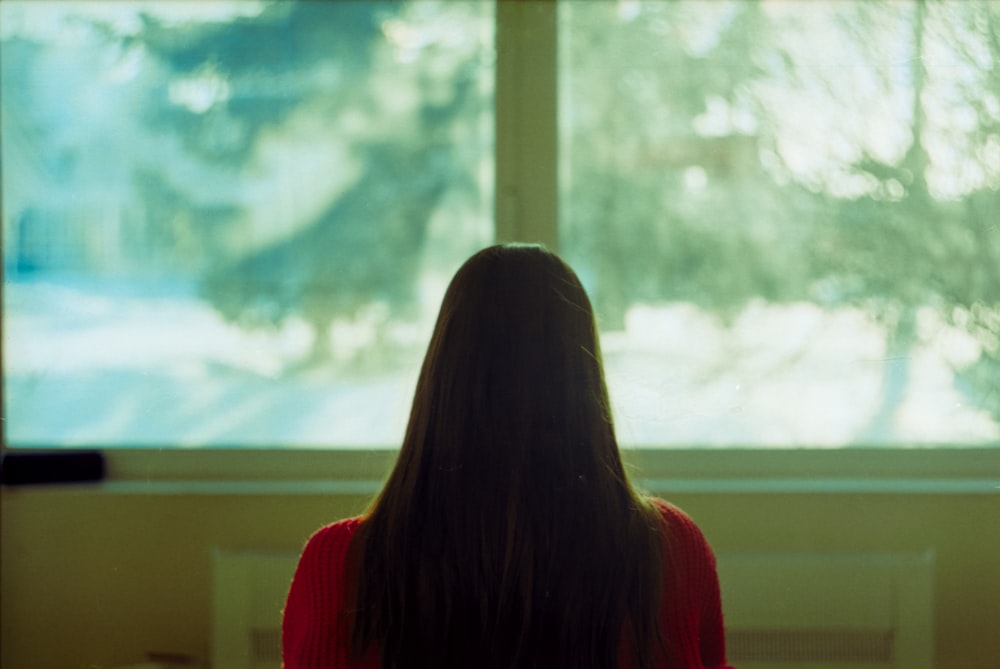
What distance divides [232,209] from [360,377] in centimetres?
46

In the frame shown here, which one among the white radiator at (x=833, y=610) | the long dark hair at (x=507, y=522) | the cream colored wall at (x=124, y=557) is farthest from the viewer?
the cream colored wall at (x=124, y=557)

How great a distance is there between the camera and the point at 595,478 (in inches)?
37.6

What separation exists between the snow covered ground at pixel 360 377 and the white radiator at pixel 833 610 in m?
0.28

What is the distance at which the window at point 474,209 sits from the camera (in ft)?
6.34

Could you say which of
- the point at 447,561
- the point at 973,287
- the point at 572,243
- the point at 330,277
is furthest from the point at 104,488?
the point at 973,287

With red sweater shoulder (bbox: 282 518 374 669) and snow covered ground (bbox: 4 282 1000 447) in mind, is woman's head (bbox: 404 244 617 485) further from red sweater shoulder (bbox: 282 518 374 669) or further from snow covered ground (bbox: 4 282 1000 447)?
snow covered ground (bbox: 4 282 1000 447)

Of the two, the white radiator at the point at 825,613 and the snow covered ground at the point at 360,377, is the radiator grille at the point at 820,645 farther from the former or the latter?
the snow covered ground at the point at 360,377

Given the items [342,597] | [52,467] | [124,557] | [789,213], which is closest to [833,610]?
[789,213]

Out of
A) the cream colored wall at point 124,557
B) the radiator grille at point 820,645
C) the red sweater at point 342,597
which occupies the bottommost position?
the radiator grille at point 820,645

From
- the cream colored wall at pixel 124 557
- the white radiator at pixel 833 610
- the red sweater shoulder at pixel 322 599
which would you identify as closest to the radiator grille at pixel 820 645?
the white radiator at pixel 833 610

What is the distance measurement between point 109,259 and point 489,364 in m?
1.37

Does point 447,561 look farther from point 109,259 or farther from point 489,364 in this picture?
point 109,259

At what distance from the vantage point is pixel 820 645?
183 centimetres

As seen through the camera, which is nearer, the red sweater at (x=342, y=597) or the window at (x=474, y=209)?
the red sweater at (x=342, y=597)
